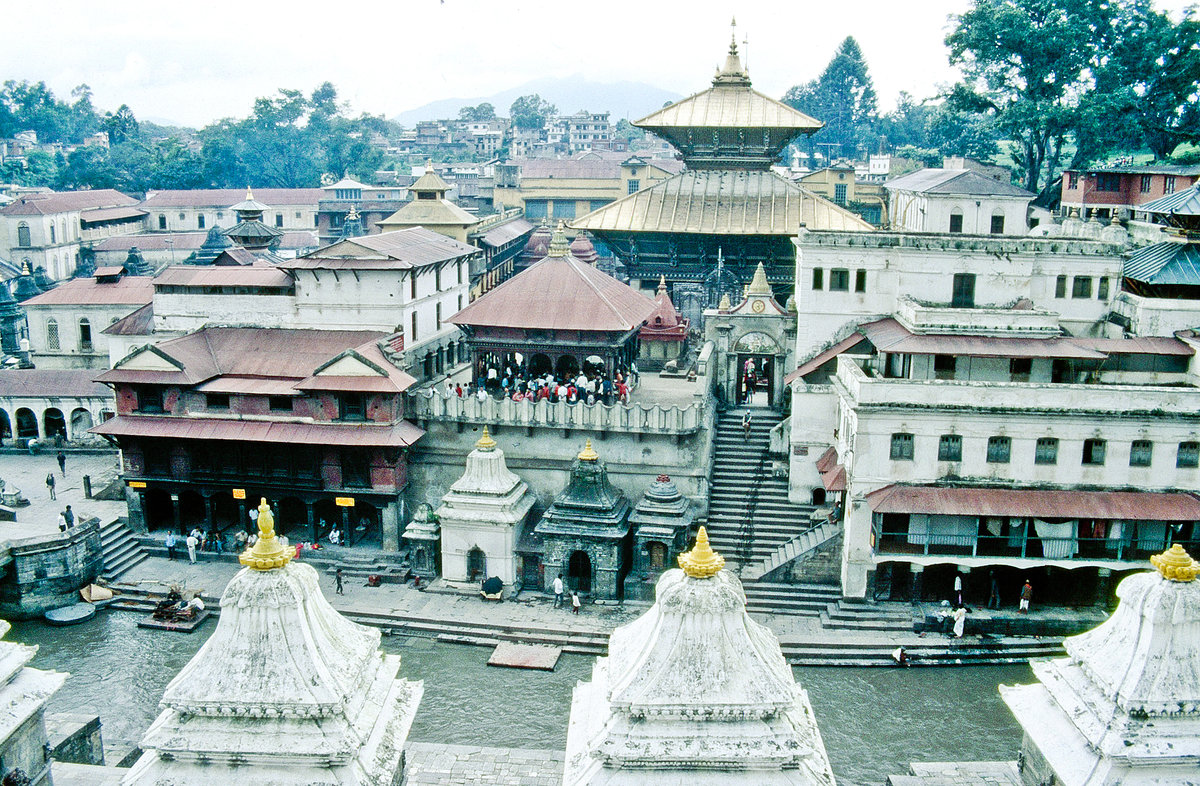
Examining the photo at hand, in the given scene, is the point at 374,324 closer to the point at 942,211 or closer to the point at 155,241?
the point at 942,211

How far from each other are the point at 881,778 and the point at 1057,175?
47650mm

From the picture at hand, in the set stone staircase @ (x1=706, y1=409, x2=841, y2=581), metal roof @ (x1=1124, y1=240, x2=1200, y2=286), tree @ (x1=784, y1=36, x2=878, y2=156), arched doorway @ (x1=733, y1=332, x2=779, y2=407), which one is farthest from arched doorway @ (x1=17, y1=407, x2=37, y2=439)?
tree @ (x1=784, y1=36, x2=878, y2=156)

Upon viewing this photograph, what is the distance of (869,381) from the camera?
101 ft

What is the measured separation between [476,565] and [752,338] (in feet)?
43.5

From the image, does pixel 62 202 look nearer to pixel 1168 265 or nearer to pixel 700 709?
pixel 1168 265

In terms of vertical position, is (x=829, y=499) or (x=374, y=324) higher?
(x=374, y=324)

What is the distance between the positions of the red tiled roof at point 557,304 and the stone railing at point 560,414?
335 centimetres

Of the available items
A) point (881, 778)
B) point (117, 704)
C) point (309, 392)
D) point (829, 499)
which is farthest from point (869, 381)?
point (117, 704)

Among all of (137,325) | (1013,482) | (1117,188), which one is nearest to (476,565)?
(1013,482)

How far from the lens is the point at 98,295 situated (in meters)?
52.5

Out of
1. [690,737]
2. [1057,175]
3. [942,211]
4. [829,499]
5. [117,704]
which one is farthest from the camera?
→ [1057,175]

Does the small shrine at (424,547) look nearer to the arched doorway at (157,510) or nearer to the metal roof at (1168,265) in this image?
the arched doorway at (157,510)

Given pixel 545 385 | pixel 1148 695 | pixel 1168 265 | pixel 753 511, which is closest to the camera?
pixel 1148 695

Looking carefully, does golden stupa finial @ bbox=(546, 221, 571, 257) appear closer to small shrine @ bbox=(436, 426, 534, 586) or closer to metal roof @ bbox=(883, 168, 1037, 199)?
small shrine @ bbox=(436, 426, 534, 586)
